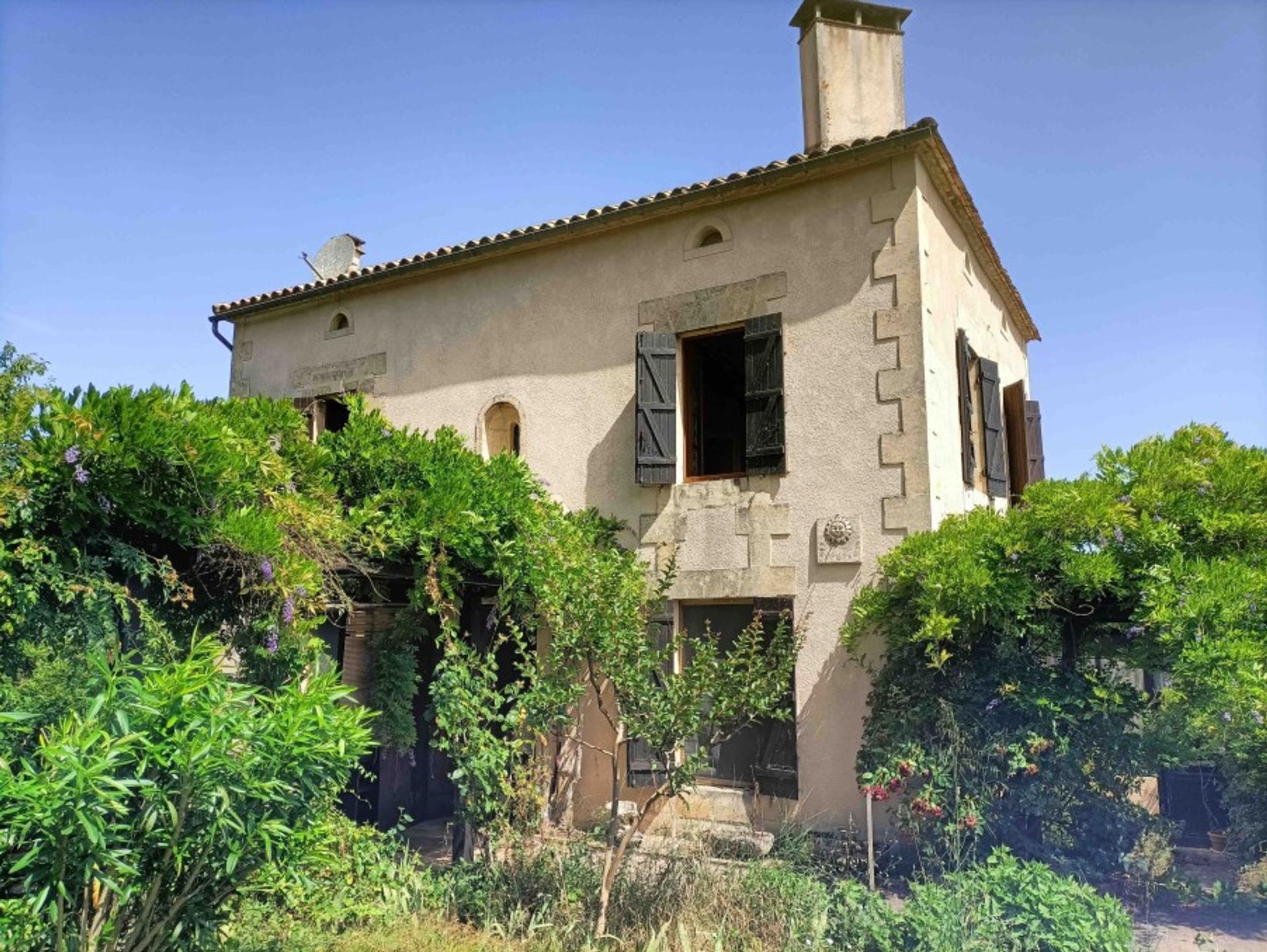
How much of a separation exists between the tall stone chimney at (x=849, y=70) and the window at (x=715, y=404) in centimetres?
233

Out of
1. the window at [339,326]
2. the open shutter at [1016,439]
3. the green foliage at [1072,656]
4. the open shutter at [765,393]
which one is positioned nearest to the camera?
the green foliage at [1072,656]

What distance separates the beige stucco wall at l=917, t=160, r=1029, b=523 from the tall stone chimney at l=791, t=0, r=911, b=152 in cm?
154

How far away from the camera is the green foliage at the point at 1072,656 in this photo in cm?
546

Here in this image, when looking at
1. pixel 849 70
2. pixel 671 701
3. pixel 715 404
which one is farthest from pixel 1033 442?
pixel 671 701

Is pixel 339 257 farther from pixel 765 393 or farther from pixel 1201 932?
pixel 1201 932

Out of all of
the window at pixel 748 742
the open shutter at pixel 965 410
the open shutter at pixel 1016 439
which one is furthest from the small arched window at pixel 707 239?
the open shutter at pixel 1016 439

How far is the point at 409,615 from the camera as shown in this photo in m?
8.41

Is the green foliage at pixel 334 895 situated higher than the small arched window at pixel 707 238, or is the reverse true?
the small arched window at pixel 707 238

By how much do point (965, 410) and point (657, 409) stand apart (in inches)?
114

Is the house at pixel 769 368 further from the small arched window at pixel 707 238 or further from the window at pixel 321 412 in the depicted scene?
the window at pixel 321 412

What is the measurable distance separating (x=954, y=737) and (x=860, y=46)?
23.5 ft

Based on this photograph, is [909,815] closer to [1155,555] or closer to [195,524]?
[1155,555]

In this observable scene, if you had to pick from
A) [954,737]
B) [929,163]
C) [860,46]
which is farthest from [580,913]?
[860,46]

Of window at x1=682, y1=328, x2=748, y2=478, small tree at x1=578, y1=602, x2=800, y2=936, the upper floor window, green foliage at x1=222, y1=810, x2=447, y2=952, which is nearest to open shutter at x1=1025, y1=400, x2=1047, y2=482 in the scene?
window at x1=682, y1=328, x2=748, y2=478
